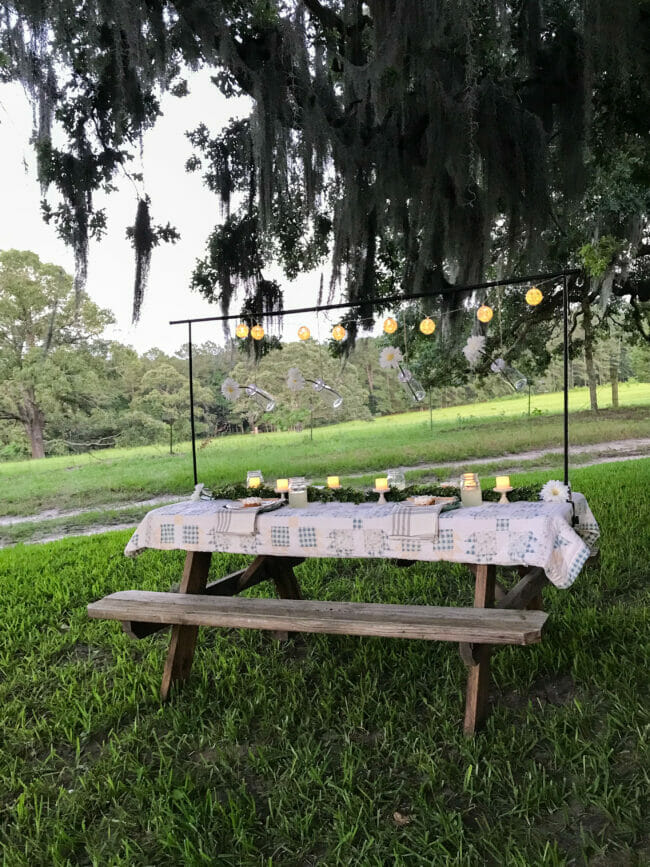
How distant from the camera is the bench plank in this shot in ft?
5.93

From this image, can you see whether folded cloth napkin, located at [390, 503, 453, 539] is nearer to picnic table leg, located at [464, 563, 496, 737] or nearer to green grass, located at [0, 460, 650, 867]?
picnic table leg, located at [464, 563, 496, 737]

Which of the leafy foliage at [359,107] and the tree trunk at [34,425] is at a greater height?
the leafy foliage at [359,107]

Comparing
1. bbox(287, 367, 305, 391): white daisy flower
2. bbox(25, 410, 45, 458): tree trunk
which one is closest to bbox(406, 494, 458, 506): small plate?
bbox(287, 367, 305, 391): white daisy flower

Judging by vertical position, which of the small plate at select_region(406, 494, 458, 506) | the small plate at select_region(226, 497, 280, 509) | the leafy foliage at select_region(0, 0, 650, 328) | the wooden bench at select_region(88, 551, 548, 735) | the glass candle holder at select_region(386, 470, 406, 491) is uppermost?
the leafy foliage at select_region(0, 0, 650, 328)

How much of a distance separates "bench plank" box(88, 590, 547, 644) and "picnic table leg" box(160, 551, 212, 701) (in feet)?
0.38

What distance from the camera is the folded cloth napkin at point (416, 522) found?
2.14 metres

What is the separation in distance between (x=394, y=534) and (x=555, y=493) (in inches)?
26.5

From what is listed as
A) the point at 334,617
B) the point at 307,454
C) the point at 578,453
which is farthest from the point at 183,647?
the point at 578,453

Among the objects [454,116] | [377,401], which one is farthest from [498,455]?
[454,116]

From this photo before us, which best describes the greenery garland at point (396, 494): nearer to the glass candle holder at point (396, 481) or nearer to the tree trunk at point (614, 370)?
the glass candle holder at point (396, 481)

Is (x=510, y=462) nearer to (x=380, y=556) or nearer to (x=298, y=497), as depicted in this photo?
(x=298, y=497)

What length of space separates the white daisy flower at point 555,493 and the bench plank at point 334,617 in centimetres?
59

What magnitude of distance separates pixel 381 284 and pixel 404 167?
5.12 feet

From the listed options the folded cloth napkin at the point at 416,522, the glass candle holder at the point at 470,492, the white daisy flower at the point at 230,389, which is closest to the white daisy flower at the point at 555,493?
the glass candle holder at the point at 470,492
